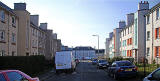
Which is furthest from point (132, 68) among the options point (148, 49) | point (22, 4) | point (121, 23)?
point (121, 23)

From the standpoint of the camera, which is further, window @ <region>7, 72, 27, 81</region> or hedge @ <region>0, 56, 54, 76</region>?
hedge @ <region>0, 56, 54, 76</region>

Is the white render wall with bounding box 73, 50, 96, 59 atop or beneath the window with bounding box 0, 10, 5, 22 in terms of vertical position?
beneath

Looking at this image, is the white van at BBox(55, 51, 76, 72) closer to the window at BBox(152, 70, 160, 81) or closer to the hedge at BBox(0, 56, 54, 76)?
the hedge at BBox(0, 56, 54, 76)

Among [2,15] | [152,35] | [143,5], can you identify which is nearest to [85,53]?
[143,5]

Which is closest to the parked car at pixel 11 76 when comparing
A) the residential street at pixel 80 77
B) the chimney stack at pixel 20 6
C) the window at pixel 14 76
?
the window at pixel 14 76

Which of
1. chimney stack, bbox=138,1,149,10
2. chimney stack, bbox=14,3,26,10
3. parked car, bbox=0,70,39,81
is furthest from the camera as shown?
chimney stack, bbox=138,1,149,10

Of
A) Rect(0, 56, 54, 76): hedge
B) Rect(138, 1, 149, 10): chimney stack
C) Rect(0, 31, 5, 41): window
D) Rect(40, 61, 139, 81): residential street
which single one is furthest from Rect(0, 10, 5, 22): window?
Rect(138, 1, 149, 10): chimney stack

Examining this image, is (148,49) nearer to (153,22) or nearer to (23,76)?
(153,22)

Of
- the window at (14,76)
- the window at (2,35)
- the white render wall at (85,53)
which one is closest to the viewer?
the window at (14,76)

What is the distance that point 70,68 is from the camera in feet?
81.9

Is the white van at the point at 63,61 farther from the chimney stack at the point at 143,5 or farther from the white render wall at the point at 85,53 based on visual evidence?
the white render wall at the point at 85,53

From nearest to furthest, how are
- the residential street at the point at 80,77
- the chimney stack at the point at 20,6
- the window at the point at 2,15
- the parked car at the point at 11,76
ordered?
1. the parked car at the point at 11,76
2. the residential street at the point at 80,77
3. the window at the point at 2,15
4. the chimney stack at the point at 20,6

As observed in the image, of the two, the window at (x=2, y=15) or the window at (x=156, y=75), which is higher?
the window at (x=2, y=15)

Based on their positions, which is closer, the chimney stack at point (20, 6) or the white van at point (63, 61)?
the white van at point (63, 61)
